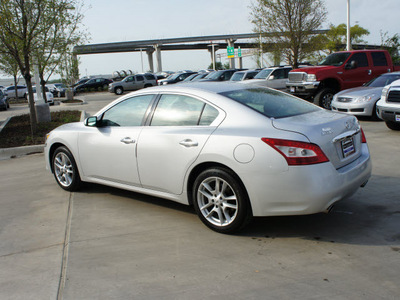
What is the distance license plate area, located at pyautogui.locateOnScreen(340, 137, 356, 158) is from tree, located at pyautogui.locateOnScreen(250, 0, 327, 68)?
20653 millimetres

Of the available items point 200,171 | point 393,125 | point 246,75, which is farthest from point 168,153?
point 246,75

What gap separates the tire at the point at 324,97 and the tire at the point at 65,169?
33.8ft

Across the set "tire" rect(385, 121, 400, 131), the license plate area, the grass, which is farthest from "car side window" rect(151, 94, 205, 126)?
"tire" rect(385, 121, 400, 131)

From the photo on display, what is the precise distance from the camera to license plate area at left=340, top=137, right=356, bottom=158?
4.11 m

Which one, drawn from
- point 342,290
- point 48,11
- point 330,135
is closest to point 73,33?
point 48,11

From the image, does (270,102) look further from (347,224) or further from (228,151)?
(347,224)

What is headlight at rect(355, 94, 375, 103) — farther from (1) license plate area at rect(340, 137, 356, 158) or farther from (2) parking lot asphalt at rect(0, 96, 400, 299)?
(1) license plate area at rect(340, 137, 356, 158)

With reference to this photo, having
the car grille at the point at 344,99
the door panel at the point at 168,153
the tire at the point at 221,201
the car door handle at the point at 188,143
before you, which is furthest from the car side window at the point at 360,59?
the tire at the point at 221,201

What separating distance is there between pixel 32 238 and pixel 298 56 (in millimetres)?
22865

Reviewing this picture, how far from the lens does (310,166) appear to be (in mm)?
3693

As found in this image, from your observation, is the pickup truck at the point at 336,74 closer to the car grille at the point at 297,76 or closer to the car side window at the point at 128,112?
the car grille at the point at 297,76

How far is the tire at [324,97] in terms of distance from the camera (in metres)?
14.2

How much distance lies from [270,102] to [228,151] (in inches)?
38.6

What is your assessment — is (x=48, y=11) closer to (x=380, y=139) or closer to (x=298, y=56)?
(x=380, y=139)
